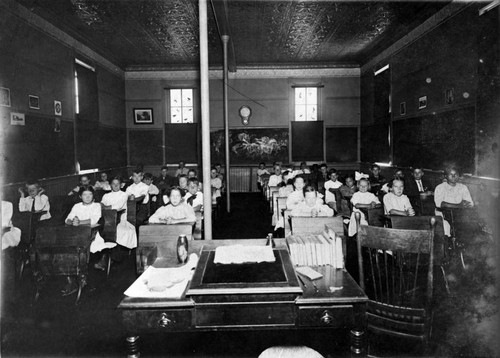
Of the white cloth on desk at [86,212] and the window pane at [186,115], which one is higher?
the window pane at [186,115]

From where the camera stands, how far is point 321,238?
86.0 inches

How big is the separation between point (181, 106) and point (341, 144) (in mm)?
5438

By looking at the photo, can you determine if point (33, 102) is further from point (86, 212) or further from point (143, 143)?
point (143, 143)

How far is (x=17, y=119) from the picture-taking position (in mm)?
5730

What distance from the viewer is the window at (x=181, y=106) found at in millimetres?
11672

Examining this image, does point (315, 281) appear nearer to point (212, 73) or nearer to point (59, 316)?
point (59, 316)

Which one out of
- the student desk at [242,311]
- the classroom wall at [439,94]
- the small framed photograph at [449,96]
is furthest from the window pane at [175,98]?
the student desk at [242,311]

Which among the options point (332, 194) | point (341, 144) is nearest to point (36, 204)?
point (332, 194)

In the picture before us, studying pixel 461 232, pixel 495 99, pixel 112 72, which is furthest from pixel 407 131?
pixel 112 72

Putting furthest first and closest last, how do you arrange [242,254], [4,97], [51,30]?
1. [51,30]
2. [4,97]
3. [242,254]

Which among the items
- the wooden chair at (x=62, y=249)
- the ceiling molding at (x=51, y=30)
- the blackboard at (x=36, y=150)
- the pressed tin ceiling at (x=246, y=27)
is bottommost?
the wooden chair at (x=62, y=249)

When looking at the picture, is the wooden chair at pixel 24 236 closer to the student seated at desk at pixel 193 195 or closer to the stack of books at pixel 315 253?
the student seated at desk at pixel 193 195

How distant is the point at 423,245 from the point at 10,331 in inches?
131

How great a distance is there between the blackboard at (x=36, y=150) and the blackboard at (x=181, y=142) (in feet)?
13.7
